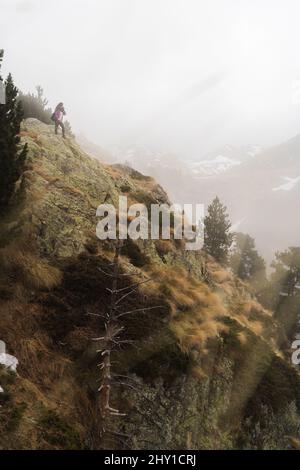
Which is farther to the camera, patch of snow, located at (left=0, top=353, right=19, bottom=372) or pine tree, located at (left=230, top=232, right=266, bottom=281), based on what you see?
pine tree, located at (left=230, top=232, right=266, bottom=281)

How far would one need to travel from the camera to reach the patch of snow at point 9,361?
1046 cm

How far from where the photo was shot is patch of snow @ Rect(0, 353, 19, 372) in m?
10.5

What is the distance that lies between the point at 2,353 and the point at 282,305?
28.1 metres

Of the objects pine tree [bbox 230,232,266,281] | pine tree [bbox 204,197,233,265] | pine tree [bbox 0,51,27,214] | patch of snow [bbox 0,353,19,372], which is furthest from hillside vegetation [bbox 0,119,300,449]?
pine tree [bbox 230,232,266,281]

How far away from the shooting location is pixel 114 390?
36.9 feet

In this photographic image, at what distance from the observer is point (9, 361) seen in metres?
10.6

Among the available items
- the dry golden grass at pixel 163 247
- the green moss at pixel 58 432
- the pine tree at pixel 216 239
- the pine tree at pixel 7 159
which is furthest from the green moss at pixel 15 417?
the pine tree at pixel 216 239

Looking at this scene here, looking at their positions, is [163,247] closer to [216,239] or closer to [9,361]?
[9,361]

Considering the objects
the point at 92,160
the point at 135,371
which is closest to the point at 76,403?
the point at 135,371

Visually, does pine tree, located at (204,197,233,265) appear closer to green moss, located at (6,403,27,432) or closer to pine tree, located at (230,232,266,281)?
pine tree, located at (230,232,266,281)

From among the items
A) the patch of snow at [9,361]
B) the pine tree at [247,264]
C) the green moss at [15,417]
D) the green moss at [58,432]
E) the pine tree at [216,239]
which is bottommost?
the green moss at [58,432]

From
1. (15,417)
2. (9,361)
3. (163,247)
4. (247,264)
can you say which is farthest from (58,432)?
(247,264)

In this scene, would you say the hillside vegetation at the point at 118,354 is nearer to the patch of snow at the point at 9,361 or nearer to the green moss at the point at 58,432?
the green moss at the point at 58,432
